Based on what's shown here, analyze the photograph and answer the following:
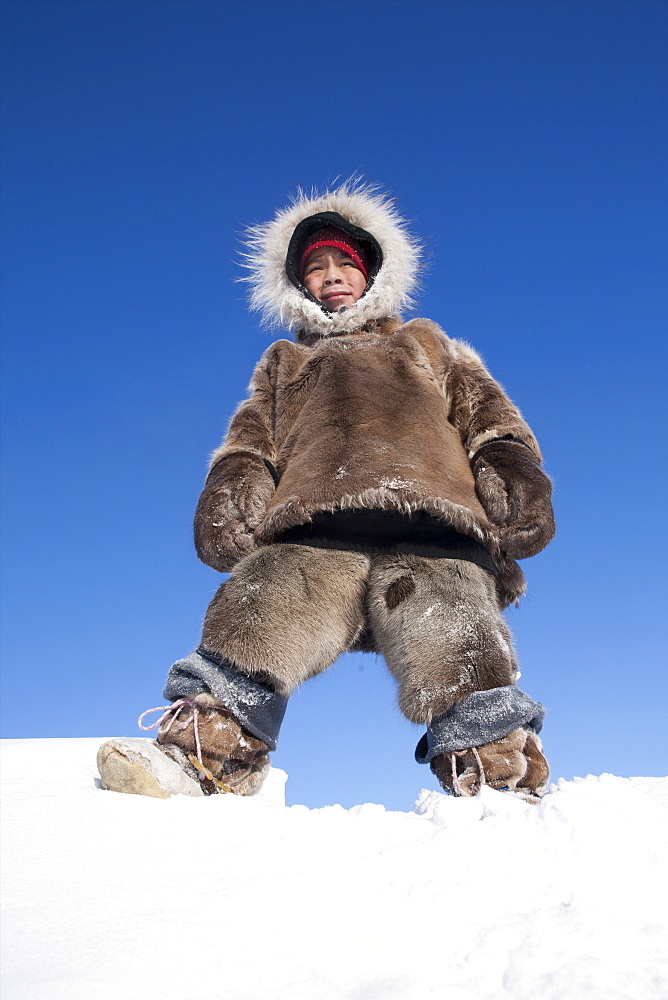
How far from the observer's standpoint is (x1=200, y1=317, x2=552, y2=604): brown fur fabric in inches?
96.0

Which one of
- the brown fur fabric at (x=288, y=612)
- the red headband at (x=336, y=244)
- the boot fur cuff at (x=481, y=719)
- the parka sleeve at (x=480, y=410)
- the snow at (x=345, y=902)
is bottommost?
the snow at (x=345, y=902)

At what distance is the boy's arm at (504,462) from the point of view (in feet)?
8.16

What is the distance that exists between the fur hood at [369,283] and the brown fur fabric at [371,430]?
0.37ft

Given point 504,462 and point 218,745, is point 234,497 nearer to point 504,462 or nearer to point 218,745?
point 218,745

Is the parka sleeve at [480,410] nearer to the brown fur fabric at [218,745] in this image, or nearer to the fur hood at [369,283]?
the fur hood at [369,283]

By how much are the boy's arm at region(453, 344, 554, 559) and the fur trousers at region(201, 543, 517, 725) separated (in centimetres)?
21

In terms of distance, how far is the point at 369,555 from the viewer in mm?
2502

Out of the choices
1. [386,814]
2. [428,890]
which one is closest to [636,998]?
[428,890]

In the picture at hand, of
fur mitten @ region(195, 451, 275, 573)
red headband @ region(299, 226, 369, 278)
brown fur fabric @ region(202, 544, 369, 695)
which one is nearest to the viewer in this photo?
brown fur fabric @ region(202, 544, 369, 695)

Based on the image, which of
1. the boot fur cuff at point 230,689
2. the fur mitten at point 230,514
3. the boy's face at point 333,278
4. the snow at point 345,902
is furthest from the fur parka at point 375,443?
the snow at point 345,902

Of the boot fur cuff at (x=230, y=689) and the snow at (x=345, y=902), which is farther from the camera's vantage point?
the boot fur cuff at (x=230, y=689)

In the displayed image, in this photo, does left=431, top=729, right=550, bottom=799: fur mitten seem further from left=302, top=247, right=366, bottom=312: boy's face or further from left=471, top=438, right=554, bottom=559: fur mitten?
left=302, top=247, right=366, bottom=312: boy's face

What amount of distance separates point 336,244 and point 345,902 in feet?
10.3

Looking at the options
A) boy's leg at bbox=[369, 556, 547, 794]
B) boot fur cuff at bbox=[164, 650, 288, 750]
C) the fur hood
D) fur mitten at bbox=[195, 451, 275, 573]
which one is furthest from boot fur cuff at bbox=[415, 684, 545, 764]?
the fur hood
